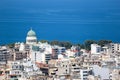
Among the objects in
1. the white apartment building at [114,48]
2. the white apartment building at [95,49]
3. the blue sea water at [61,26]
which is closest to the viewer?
the white apartment building at [114,48]

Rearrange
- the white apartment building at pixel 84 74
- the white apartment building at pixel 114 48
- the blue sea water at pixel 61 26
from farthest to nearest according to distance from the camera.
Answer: the blue sea water at pixel 61 26 < the white apartment building at pixel 114 48 < the white apartment building at pixel 84 74

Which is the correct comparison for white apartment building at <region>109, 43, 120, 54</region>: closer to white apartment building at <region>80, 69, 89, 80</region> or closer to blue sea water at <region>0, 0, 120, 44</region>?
white apartment building at <region>80, 69, 89, 80</region>

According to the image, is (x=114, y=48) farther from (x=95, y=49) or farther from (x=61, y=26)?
(x=61, y=26)

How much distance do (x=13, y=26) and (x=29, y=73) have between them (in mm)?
46162

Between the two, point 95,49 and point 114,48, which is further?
point 114,48

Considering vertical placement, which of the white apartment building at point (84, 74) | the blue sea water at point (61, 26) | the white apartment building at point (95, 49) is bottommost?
the white apartment building at point (84, 74)

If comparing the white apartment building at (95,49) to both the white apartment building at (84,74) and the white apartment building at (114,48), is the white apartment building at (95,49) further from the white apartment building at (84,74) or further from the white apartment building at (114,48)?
the white apartment building at (84,74)

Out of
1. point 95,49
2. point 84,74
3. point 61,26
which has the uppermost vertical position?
point 61,26

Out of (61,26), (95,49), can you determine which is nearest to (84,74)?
(95,49)

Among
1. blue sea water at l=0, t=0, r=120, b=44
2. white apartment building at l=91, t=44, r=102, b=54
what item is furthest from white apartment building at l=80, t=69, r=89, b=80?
blue sea water at l=0, t=0, r=120, b=44

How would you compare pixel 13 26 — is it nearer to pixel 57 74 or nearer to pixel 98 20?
pixel 98 20

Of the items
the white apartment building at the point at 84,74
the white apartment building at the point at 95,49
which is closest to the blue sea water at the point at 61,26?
the white apartment building at the point at 95,49

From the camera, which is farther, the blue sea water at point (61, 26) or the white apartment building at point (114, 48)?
the blue sea water at point (61, 26)

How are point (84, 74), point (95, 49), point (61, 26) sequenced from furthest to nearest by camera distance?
point (61, 26)
point (95, 49)
point (84, 74)
